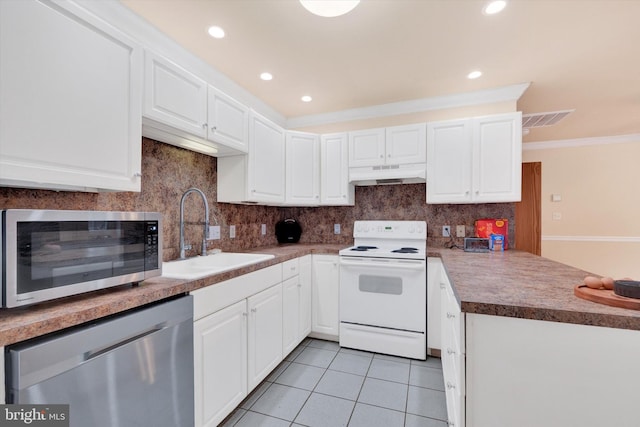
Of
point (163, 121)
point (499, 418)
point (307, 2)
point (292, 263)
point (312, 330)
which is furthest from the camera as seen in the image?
point (312, 330)

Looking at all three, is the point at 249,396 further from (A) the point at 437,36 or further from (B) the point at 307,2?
(A) the point at 437,36

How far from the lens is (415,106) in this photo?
9.99 ft

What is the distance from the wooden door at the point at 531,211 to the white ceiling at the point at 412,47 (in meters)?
1.89

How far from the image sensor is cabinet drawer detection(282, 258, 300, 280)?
230cm

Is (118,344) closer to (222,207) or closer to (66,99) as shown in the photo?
(66,99)

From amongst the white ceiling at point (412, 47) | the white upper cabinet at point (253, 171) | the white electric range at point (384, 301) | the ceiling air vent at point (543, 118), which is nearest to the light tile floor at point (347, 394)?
the white electric range at point (384, 301)

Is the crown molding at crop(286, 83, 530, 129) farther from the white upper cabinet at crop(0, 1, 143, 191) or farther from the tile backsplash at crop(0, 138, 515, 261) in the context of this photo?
the white upper cabinet at crop(0, 1, 143, 191)

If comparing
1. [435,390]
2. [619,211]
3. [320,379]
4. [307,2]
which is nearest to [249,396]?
[320,379]

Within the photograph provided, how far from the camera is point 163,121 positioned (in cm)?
158

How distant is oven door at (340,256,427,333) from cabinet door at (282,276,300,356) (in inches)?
17.6

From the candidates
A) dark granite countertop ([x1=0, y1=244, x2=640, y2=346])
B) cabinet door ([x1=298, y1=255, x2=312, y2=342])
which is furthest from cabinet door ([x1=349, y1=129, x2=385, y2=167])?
dark granite countertop ([x1=0, y1=244, x2=640, y2=346])

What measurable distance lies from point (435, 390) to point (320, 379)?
84cm

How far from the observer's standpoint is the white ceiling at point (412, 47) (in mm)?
1716

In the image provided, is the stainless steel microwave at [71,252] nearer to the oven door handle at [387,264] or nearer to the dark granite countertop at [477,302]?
the dark granite countertop at [477,302]
